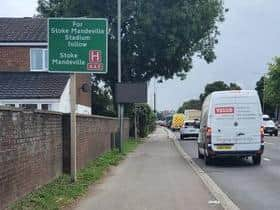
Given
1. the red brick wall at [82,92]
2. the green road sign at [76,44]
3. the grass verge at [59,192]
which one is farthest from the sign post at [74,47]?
the red brick wall at [82,92]

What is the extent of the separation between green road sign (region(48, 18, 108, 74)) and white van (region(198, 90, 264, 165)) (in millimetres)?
8107

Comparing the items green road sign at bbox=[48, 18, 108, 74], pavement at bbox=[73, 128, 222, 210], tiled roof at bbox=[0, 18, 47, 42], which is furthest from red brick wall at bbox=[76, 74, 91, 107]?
green road sign at bbox=[48, 18, 108, 74]

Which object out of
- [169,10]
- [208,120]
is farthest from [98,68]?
[169,10]

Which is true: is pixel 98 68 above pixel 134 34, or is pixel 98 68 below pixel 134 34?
below

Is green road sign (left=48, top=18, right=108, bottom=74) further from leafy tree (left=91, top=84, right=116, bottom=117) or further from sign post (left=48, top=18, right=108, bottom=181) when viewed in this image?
leafy tree (left=91, top=84, right=116, bottom=117)

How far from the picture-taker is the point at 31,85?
1416 inches

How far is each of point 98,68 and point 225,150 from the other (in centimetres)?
850

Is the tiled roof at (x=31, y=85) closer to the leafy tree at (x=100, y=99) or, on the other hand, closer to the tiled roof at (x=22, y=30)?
the tiled roof at (x=22, y=30)

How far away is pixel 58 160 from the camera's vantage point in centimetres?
1648

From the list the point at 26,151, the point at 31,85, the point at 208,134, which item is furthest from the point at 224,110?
the point at 31,85

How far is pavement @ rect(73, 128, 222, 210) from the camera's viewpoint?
12.5m

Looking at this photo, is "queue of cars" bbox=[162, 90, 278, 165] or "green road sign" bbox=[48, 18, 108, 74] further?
"queue of cars" bbox=[162, 90, 278, 165]

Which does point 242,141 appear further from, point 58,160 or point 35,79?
point 35,79

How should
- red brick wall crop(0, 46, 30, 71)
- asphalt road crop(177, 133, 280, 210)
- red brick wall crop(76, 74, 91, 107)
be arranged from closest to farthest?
asphalt road crop(177, 133, 280, 210) < red brick wall crop(0, 46, 30, 71) < red brick wall crop(76, 74, 91, 107)
